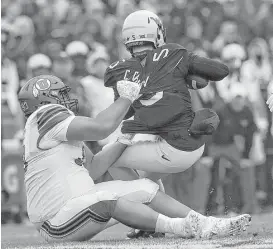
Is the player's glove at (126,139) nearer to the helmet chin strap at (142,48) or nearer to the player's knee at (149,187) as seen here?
the player's knee at (149,187)

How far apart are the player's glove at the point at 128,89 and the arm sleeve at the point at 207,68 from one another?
0.72 m

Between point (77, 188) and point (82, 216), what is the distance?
0.26 metres

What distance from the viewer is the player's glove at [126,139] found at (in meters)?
7.37

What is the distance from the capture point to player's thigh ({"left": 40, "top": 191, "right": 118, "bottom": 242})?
657 cm

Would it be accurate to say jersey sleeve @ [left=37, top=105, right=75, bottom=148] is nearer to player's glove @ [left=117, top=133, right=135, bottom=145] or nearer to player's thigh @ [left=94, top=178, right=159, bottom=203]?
player's thigh @ [left=94, top=178, right=159, bottom=203]

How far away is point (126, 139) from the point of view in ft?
24.3

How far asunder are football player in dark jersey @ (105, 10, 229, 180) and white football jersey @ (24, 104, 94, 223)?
0.70 metres

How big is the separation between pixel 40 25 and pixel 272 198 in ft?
15.6

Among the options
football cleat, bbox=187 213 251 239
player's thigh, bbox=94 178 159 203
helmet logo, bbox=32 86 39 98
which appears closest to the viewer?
football cleat, bbox=187 213 251 239

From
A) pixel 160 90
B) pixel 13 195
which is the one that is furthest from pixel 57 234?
pixel 13 195

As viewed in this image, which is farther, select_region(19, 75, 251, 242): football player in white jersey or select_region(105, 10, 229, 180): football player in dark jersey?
select_region(105, 10, 229, 180): football player in dark jersey

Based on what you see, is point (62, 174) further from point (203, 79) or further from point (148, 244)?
point (203, 79)

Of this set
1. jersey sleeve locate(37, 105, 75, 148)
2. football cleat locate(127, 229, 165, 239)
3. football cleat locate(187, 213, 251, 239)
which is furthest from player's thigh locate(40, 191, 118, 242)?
football cleat locate(127, 229, 165, 239)

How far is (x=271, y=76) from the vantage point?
43.5ft
